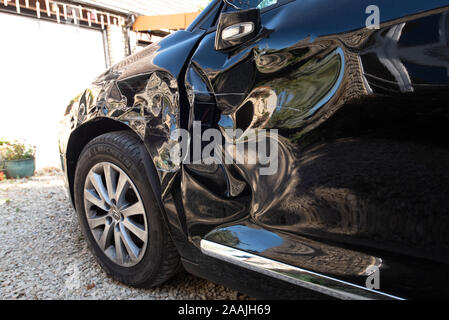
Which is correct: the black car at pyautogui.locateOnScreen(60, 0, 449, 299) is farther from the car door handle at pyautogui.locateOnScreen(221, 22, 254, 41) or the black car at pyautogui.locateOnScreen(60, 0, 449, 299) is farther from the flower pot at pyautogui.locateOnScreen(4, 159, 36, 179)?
the flower pot at pyautogui.locateOnScreen(4, 159, 36, 179)

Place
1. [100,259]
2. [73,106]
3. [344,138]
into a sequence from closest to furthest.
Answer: [344,138], [100,259], [73,106]

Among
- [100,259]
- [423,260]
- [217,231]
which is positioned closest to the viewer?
[423,260]

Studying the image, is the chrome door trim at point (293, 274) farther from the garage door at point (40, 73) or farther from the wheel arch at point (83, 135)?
the garage door at point (40, 73)

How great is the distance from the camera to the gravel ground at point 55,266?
6.16ft

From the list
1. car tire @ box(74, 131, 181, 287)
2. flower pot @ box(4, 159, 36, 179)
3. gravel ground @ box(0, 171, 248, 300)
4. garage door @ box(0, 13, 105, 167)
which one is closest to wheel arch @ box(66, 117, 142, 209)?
car tire @ box(74, 131, 181, 287)

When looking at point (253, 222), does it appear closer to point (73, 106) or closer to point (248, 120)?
point (248, 120)

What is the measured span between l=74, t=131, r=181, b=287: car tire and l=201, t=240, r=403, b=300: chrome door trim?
37 cm

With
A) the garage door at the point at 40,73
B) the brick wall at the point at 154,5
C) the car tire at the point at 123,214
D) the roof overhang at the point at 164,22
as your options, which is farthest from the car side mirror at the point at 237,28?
the brick wall at the point at 154,5

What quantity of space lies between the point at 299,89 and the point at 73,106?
167 centimetres

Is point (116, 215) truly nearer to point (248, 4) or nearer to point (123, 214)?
point (123, 214)

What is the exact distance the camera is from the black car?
2.94 ft

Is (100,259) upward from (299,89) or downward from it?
downward

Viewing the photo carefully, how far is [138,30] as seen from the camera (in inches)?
301
